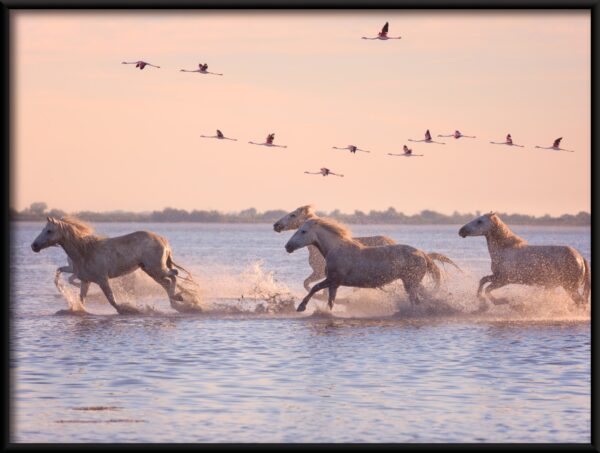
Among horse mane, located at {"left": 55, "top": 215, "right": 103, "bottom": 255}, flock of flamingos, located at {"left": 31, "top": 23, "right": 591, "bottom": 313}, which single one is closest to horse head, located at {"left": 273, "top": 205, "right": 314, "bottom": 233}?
flock of flamingos, located at {"left": 31, "top": 23, "right": 591, "bottom": 313}

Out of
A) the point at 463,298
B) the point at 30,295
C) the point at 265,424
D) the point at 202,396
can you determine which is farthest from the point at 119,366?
the point at 30,295

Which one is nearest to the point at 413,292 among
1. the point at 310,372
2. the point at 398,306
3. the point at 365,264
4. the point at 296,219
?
the point at 398,306

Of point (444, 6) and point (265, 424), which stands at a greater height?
point (444, 6)

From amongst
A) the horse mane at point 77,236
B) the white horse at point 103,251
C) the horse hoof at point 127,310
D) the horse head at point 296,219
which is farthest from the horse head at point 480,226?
the horse mane at point 77,236

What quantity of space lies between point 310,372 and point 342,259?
659 cm

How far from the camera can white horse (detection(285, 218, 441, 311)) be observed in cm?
2431

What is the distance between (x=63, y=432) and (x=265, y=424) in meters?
2.03

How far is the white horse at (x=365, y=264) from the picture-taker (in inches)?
957

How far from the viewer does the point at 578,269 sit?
82.1ft

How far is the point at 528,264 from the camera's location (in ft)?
81.7

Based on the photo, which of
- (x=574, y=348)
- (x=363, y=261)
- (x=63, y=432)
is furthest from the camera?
→ (x=363, y=261)

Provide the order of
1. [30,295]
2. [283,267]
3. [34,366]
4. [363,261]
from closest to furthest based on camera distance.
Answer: [34,366] < [363,261] < [30,295] < [283,267]

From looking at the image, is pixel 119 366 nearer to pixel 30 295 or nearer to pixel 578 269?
pixel 578 269

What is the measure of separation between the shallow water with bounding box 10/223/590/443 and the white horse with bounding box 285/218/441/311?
1.89ft
